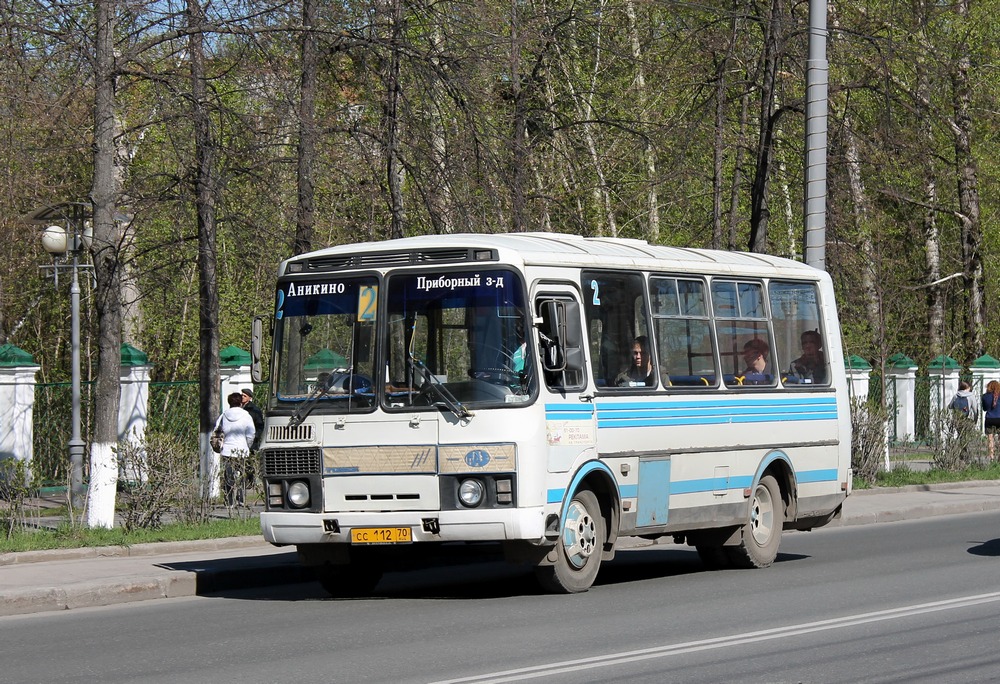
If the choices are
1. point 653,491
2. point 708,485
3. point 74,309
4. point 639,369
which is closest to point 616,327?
point 639,369

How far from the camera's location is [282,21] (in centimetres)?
1702

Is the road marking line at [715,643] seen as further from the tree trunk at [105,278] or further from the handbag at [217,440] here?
the handbag at [217,440]

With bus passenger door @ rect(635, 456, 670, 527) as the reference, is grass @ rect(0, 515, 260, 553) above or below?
below

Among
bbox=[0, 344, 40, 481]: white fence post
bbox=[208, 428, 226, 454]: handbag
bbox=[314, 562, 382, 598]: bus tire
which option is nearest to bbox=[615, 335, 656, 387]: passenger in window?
bbox=[314, 562, 382, 598]: bus tire

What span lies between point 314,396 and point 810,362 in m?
5.89

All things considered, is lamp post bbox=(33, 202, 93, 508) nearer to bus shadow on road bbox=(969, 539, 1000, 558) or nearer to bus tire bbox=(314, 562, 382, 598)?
bus tire bbox=(314, 562, 382, 598)

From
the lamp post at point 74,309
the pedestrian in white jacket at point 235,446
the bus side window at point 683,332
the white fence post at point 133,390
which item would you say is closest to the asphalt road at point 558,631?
the bus side window at point 683,332

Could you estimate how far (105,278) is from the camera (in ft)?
55.8

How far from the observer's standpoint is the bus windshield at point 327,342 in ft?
40.2

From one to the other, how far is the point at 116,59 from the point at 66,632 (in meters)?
7.66

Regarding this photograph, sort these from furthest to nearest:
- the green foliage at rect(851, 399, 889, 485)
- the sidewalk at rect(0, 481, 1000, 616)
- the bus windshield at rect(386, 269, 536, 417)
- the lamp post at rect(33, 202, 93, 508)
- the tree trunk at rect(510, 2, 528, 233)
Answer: the green foliage at rect(851, 399, 889, 485) < the lamp post at rect(33, 202, 93, 508) < the tree trunk at rect(510, 2, 528, 233) < the sidewalk at rect(0, 481, 1000, 616) < the bus windshield at rect(386, 269, 536, 417)

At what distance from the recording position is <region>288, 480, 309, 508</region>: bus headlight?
1220 cm

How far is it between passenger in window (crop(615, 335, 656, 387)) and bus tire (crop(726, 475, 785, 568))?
2016 millimetres

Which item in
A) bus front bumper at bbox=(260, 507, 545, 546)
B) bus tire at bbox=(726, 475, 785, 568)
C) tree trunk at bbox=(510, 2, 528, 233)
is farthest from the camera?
tree trunk at bbox=(510, 2, 528, 233)
